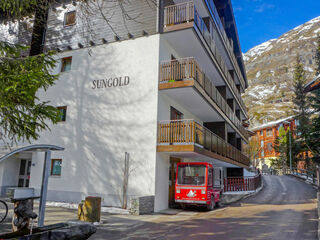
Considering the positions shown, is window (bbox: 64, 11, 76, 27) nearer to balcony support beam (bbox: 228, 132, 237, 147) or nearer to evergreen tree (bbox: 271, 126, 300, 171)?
balcony support beam (bbox: 228, 132, 237, 147)

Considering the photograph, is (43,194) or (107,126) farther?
(107,126)

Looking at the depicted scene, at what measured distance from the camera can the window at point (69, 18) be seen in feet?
58.3

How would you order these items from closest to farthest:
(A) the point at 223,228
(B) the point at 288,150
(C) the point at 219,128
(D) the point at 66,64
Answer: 1. (A) the point at 223,228
2. (D) the point at 66,64
3. (C) the point at 219,128
4. (B) the point at 288,150

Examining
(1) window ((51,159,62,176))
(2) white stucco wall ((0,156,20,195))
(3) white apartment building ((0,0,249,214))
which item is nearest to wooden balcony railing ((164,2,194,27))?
(3) white apartment building ((0,0,249,214))

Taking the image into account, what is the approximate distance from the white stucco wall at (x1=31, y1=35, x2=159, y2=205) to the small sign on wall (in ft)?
0.65

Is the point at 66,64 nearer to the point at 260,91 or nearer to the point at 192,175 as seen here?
the point at 192,175

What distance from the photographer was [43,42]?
1852cm

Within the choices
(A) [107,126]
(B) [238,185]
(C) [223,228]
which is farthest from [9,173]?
(B) [238,185]

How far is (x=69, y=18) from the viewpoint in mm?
18000

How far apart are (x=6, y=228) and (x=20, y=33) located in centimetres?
1523

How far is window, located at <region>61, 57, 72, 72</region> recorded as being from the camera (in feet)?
56.9

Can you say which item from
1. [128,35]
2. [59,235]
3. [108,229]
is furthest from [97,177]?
[59,235]

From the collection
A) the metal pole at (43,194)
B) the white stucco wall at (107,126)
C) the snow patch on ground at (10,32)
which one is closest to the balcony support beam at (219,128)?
the white stucco wall at (107,126)

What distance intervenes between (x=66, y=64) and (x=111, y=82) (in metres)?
4.23
